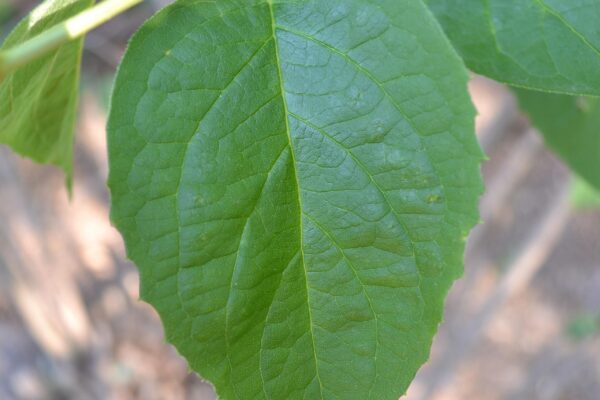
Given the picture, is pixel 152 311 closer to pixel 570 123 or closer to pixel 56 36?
→ pixel 570 123

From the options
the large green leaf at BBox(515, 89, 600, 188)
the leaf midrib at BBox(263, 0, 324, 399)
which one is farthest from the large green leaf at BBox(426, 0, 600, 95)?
the large green leaf at BBox(515, 89, 600, 188)

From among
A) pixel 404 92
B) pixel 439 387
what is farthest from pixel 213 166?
pixel 439 387

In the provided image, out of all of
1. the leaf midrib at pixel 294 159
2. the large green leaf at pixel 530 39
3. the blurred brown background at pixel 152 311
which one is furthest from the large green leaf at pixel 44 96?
the blurred brown background at pixel 152 311

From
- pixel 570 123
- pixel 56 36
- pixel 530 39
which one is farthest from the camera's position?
pixel 570 123

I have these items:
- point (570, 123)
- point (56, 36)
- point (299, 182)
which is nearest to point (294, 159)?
point (299, 182)

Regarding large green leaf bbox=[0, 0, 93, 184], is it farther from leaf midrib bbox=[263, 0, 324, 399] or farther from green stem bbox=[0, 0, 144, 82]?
leaf midrib bbox=[263, 0, 324, 399]
